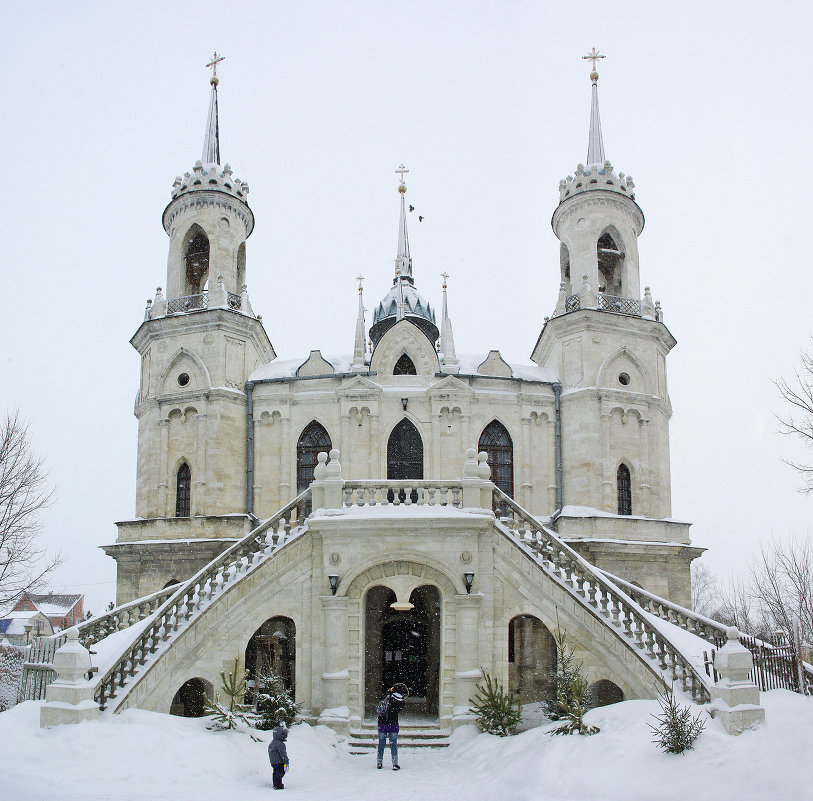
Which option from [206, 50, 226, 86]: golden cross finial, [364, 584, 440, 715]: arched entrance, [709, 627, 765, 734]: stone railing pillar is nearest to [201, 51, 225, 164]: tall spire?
[206, 50, 226, 86]: golden cross finial

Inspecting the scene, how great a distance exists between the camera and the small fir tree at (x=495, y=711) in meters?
18.3

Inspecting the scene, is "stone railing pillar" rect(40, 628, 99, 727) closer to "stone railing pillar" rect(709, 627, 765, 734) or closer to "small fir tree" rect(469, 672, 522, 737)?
"small fir tree" rect(469, 672, 522, 737)

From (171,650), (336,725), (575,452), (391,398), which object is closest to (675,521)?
(575,452)

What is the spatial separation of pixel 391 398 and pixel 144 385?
8979mm

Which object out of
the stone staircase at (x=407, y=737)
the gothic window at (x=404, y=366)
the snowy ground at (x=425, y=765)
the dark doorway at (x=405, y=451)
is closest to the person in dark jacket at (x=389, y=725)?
the snowy ground at (x=425, y=765)

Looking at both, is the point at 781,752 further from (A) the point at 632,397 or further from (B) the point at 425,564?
(A) the point at 632,397

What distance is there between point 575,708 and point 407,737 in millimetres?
4412

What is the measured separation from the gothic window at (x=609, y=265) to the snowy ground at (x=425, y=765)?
17952mm

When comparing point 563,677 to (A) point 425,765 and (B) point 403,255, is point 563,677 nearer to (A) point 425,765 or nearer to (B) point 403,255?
(A) point 425,765

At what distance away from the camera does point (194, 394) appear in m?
28.5

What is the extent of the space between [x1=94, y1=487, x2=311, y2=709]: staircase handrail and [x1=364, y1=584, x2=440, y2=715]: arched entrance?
175 inches

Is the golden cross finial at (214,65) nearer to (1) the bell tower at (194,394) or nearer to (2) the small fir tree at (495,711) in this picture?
(1) the bell tower at (194,394)

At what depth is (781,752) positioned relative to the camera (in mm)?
13477

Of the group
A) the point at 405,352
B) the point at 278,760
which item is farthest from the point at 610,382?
the point at 278,760
